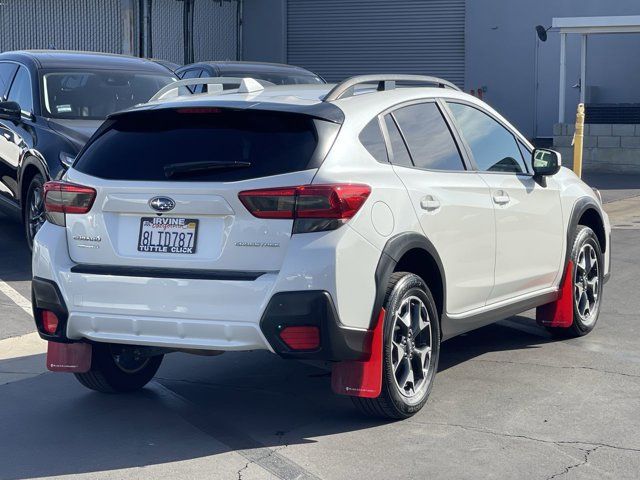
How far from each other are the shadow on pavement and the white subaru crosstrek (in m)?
0.24

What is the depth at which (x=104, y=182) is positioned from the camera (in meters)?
5.81

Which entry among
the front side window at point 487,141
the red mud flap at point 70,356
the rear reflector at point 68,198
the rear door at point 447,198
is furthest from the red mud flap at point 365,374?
the front side window at point 487,141

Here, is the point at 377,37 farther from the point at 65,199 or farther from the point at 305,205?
the point at 305,205

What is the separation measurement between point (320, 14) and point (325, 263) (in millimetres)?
28732

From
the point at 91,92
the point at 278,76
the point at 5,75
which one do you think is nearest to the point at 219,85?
the point at 91,92

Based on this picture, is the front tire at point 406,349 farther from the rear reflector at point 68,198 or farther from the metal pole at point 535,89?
the metal pole at point 535,89

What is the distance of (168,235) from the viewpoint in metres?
5.61

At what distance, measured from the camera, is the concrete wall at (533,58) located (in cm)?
2731

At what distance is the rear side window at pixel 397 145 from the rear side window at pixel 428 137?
2.1 inches

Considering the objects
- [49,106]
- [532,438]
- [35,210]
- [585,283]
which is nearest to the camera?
[532,438]

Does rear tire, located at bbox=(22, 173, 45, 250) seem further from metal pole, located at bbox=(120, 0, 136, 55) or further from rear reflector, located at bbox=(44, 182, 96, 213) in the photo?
metal pole, located at bbox=(120, 0, 136, 55)

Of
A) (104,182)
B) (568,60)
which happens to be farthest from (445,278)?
(568,60)

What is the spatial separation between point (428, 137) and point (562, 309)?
1954mm

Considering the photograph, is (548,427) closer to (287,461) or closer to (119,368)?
(287,461)
